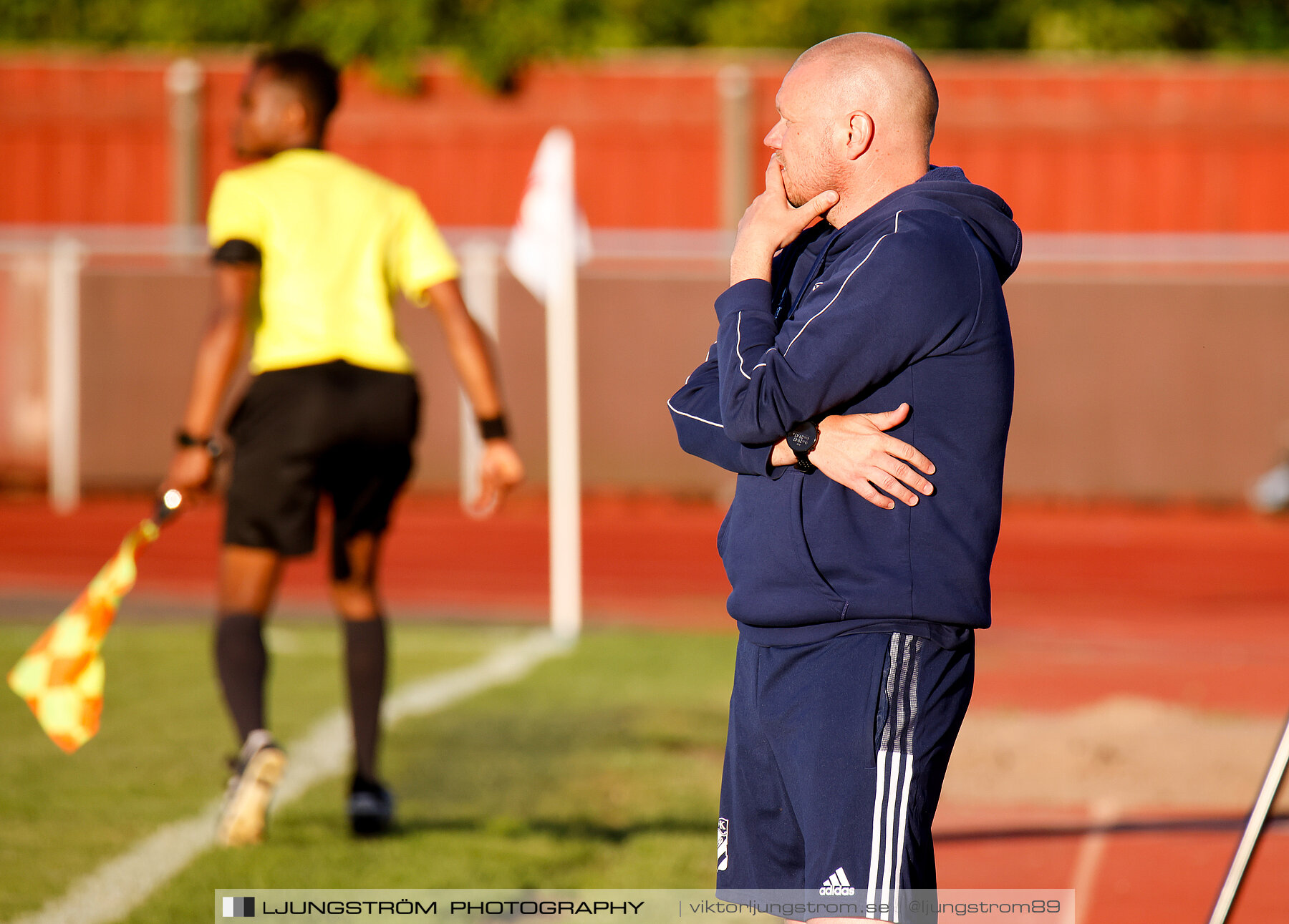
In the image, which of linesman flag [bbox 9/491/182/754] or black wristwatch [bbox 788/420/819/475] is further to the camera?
linesman flag [bbox 9/491/182/754]

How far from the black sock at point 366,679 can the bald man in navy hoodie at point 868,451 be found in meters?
Result: 2.29

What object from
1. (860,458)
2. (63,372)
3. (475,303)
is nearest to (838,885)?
(860,458)

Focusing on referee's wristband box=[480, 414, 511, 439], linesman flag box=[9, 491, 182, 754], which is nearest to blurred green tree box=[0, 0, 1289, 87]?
referee's wristband box=[480, 414, 511, 439]

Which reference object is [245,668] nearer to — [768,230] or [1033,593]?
[768,230]

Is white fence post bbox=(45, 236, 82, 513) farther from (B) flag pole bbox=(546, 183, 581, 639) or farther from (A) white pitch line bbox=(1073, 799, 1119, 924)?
(A) white pitch line bbox=(1073, 799, 1119, 924)

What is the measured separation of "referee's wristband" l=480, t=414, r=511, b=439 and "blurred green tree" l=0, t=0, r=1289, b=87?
1696 centimetres

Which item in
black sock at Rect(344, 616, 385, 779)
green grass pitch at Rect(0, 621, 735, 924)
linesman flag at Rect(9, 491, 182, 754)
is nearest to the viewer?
linesman flag at Rect(9, 491, 182, 754)

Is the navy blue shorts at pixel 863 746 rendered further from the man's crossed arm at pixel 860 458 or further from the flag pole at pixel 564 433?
the flag pole at pixel 564 433

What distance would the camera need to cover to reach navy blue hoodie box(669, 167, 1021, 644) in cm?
221

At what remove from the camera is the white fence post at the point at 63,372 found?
15.6 m

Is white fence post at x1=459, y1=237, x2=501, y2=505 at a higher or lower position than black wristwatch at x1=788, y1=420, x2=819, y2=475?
lower

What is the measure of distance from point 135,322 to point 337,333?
12839 millimetres

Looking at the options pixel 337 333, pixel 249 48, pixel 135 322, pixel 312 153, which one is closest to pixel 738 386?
pixel 337 333

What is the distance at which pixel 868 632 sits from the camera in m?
2.31
